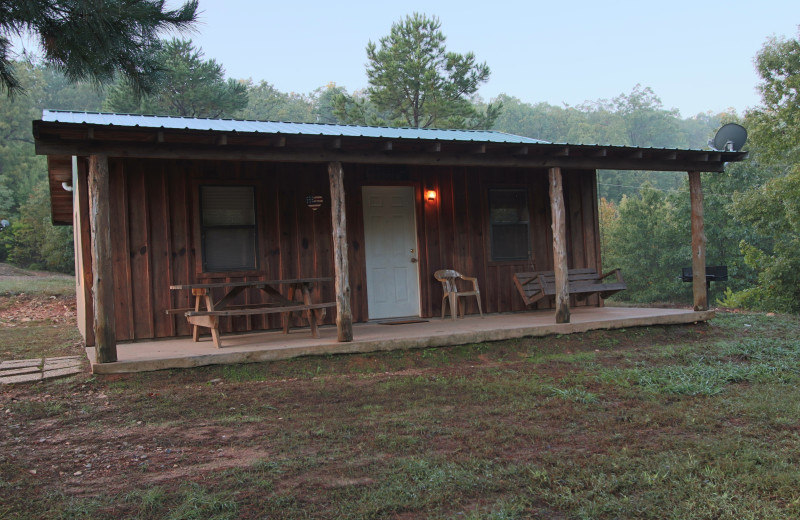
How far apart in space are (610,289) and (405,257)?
2.79 meters

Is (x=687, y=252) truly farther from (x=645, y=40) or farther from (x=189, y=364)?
(x=645, y=40)

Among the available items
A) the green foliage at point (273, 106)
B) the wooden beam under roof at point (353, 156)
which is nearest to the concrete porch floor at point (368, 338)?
the wooden beam under roof at point (353, 156)

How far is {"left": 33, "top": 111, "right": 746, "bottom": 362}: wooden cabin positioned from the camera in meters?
5.99

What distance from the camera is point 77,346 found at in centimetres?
780

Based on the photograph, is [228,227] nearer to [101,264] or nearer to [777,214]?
[101,264]

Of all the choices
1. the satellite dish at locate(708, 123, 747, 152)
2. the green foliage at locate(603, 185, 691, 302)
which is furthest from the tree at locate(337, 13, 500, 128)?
the satellite dish at locate(708, 123, 747, 152)

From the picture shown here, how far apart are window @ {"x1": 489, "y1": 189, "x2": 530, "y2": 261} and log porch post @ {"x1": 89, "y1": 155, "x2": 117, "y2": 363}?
17.0ft

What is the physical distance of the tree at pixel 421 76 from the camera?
2558 centimetres

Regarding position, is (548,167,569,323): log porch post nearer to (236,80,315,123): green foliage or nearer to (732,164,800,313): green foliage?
(732,164,800,313): green foliage

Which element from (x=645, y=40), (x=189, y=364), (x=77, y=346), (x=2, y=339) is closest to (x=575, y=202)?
(x=189, y=364)

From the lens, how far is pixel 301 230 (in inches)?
315

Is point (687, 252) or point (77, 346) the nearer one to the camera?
point (77, 346)

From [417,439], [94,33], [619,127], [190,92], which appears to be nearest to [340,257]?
[94,33]

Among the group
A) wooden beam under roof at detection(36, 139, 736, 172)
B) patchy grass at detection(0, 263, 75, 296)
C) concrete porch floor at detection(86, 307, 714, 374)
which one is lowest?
concrete porch floor at detection(86, 307, 714, 374)
